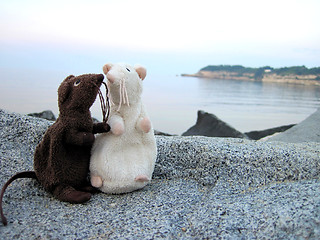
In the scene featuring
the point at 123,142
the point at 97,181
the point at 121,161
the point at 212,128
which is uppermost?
the point at 123,142

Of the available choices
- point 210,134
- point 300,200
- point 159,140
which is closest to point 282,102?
point 210,134

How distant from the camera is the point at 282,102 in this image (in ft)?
41.1


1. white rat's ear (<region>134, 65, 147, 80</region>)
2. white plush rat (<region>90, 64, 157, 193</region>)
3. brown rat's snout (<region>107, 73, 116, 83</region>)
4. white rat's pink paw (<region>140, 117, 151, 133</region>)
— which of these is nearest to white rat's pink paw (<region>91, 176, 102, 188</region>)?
white plush rat (<region>90, 64, 157, 193</region>)

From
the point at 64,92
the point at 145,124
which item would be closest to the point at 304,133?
the point at 145,124

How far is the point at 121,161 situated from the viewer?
6.94ft

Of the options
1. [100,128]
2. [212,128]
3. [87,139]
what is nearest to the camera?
[87,139]

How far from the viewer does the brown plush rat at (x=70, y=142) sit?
197 cm

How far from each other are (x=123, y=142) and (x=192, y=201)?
2.04ft

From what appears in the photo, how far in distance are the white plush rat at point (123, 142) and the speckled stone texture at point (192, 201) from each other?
0.12 meters

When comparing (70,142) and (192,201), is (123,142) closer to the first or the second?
(70,142)

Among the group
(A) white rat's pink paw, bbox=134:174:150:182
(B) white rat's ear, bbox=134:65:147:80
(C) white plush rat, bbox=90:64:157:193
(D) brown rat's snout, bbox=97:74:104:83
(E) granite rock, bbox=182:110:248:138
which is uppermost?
(B) white rat's ear, bbox=134:65:147:80

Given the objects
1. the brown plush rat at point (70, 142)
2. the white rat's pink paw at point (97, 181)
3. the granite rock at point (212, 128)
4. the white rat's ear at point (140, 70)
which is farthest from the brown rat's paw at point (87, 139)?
the granite rock at point (212, 128)

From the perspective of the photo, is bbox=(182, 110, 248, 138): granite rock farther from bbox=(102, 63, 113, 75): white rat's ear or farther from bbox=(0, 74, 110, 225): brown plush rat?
bbox=(0, 74, 110, 225): brown plush rat

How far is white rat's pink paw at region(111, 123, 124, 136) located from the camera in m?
2.05
